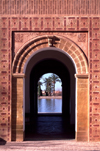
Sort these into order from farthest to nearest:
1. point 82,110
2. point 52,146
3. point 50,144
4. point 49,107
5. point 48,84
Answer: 1. point 48,84
2. point 49,107
3. point 82,110
4. point 50,144
5. point 52,146

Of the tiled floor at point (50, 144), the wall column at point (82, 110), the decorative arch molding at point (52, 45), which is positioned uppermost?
the decorative arch molding at point (52, 45)

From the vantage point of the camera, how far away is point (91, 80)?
5.39 metres

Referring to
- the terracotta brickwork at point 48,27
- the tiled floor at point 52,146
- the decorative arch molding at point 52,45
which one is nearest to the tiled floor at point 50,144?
the tiled floor at point 52,146

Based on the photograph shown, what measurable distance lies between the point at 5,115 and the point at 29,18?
2781 mm

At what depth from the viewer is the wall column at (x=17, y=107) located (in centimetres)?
539

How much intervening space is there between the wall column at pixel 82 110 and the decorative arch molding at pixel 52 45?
1.01 feet

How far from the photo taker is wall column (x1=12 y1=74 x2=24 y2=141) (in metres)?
5.39

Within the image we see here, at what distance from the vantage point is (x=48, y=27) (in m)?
5.43

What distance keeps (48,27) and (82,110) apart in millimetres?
2507

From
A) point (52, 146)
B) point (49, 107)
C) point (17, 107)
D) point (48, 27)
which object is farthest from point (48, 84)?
point (52, 146)

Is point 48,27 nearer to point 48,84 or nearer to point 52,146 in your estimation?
point 52,146

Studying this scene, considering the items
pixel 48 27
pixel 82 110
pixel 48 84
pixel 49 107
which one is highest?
pixel 48 27

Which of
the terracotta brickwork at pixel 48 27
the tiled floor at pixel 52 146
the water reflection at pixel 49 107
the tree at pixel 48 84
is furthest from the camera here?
the tree at pixel 48 84

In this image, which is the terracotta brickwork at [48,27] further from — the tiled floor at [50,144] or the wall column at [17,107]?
the tiled floor at [50,144]
